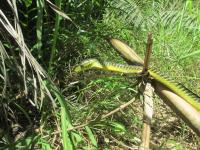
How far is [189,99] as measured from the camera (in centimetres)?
129

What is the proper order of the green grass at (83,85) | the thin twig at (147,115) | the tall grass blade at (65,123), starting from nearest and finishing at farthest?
the thin twig at (147,115), the tall grass blade at (65,123), the green grass at (83,85)

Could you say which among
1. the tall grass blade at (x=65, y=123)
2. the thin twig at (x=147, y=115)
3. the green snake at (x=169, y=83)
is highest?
the green snake at (x=169, y=83)

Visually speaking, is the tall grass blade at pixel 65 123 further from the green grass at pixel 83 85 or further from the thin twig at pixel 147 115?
the thin twig at pixel 147 115

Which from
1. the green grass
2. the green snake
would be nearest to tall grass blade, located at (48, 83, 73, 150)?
the green grass

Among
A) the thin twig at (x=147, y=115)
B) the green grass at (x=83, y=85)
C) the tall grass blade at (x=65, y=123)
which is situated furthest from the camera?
the green grass at (x=83, y=85)

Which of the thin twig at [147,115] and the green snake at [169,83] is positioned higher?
the green snake at [169,83]

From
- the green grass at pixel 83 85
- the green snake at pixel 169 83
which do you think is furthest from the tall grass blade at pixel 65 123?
the green snake at pixel 169 83

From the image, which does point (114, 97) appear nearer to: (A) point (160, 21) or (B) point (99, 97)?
(B) point (99, 97)

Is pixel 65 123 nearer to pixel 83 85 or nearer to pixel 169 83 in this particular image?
pixel 169 83

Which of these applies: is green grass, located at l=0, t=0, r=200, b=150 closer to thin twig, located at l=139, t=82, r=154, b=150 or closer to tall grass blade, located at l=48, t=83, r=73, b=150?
tall grass blade, located at l=48, t=83, r=73, b=150

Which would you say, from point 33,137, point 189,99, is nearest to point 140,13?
point 33,137

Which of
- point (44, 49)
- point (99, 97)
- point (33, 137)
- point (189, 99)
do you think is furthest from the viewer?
point (99, 97)

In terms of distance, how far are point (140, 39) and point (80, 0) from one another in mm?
589

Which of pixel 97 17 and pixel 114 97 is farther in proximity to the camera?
pixel 97 17
